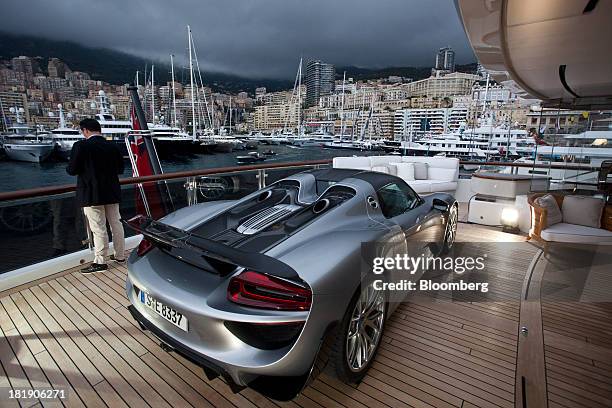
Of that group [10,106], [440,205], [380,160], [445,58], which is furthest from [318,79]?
[440,205]

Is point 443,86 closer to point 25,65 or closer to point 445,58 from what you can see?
point 445,58

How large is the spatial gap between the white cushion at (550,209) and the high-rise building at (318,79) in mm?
92873

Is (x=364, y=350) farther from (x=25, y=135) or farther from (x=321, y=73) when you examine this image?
(x=321, y=73)

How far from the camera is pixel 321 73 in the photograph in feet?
316

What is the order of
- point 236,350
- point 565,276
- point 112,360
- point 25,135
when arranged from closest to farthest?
point 236,350
point 112,360
point 565,276
point 25,135

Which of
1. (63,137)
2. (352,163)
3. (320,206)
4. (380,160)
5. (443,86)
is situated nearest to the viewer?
(320,206)

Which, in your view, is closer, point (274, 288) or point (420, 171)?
point (274, 288)

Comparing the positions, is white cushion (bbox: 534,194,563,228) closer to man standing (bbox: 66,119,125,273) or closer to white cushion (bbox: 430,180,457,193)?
white cushion (bbox: 430,180,457,193)

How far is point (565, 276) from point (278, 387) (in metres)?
3.15

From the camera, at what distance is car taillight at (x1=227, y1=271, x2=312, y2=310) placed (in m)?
1.22

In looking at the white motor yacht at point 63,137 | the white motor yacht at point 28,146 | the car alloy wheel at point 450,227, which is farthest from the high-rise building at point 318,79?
the car alloy wheel at point 450,227

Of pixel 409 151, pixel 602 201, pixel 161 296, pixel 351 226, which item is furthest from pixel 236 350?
pixel 409 151

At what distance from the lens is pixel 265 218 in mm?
2068

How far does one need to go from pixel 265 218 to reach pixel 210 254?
80 cm
